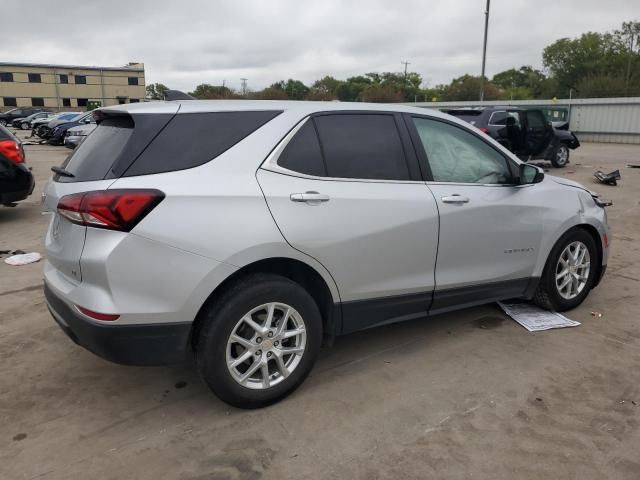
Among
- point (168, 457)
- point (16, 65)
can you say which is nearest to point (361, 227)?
point (168, 457)

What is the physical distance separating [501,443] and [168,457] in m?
1.73

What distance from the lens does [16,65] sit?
7531cm

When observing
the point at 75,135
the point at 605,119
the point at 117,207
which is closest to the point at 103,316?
the point at 117,207

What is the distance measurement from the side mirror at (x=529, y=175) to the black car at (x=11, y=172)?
7.21 metres

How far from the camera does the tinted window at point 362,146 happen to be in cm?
327

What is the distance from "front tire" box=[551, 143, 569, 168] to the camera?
15.9m

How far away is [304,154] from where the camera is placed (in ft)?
10.3

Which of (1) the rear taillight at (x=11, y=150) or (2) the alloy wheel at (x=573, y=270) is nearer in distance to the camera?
(2) the alloy wheel at (x=573, y=270)

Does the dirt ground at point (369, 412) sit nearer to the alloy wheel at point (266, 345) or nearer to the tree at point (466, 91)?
the alloy wheel at point (266, 345)

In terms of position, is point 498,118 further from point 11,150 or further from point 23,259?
point 23,259

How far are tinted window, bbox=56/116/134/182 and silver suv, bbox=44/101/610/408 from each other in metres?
0.01

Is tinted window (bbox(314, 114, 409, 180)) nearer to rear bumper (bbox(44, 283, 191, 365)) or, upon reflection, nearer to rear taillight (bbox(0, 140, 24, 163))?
rear bumper (bbox(44, 283, 191, 365))

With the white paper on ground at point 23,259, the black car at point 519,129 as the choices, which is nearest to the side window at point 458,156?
the white paper on ground at point 23,259

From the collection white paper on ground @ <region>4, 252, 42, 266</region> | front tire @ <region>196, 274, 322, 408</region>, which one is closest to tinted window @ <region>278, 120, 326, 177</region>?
front tire @ <region>196, 274, 322, 408</region>
